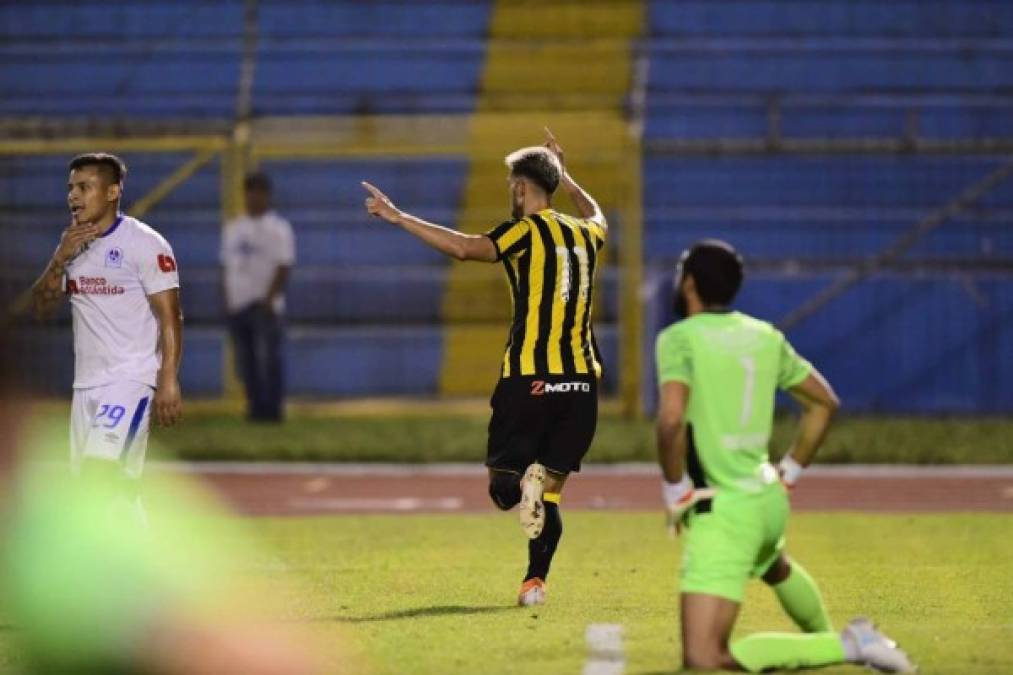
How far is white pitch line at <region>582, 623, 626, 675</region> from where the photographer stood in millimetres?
7496

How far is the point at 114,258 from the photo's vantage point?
9656 millimetres

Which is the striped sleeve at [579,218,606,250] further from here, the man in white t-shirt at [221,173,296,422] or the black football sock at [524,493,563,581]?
the man in white t-shirt at [221,173,296,422]

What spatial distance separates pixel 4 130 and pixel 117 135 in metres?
Result: 1.19

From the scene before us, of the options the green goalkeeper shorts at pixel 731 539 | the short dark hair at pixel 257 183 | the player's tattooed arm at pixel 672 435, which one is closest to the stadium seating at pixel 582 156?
the short dark hair at pixel 257 183

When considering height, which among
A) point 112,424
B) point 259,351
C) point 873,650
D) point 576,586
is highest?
point 112,424

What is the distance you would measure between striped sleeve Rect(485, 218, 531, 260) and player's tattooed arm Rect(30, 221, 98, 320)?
1.72 metres

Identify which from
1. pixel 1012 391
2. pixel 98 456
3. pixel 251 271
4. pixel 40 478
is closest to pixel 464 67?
pixel 251 271

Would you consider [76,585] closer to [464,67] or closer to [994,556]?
[994,556]

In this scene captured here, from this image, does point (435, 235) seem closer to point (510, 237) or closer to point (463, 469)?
point (510, 237)

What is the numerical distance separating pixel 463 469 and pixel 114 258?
849cm

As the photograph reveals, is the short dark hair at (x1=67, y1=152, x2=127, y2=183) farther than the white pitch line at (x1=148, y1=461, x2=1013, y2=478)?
No

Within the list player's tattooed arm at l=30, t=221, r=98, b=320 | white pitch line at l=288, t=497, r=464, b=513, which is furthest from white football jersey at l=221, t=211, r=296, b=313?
player's tattooed arm at l=30, t=221, r=98, b=320

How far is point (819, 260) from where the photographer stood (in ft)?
74.6

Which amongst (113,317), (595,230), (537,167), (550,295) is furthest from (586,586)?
(113,317)
